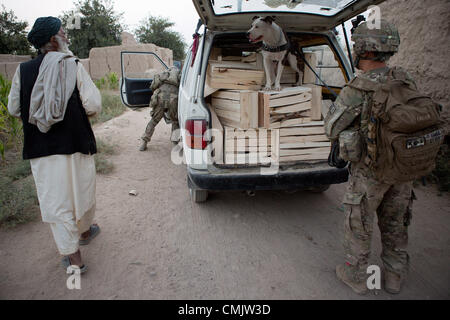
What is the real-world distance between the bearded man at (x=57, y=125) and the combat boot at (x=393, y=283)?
2.51 meters

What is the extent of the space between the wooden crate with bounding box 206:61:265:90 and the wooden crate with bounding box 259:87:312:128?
0.45m

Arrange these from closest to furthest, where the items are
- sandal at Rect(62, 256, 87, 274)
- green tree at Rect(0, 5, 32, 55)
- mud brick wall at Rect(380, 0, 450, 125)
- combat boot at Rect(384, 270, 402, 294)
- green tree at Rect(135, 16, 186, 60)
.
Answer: combat boot at Rect(384, 270, 402, 294) < sandal at Rect(62, 256, 87, 274) < mud brick wall at Rect(380, 0, 450, 125) < green tree at Rect(0, 5, 32, 55) < green tree at Rect(135, 16, 186, 60)

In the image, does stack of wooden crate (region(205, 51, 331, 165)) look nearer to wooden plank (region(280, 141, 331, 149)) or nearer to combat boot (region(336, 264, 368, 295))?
wooden plank (region(280, 141, 331, 149))

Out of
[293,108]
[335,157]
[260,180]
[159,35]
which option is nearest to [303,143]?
[293,108]

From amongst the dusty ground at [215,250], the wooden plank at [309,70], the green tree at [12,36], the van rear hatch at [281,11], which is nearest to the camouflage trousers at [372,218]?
the dusty ground at [215,250]

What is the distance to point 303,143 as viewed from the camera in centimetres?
316

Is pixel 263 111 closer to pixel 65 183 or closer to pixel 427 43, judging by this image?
pixel 65 183

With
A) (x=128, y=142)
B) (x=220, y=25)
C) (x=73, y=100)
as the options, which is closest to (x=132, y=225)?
(x=73, y=100)

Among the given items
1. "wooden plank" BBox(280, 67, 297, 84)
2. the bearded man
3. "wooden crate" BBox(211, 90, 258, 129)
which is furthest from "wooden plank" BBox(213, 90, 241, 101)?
A: the bearded man

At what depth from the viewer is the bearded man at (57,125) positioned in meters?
2.15

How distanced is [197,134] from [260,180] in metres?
0.77

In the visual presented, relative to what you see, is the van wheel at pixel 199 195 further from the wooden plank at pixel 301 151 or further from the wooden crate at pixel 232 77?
the wooden crate at pixel 232 77

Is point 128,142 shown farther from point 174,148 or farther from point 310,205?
point 310,205

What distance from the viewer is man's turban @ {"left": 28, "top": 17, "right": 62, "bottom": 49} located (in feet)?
7.07
